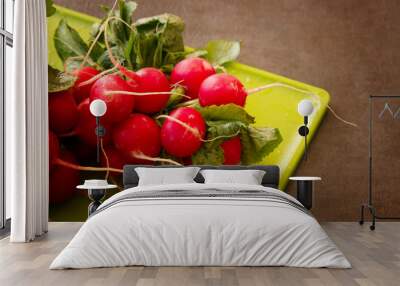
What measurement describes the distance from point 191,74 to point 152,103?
18.7 inches

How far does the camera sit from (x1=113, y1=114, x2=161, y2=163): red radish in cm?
527

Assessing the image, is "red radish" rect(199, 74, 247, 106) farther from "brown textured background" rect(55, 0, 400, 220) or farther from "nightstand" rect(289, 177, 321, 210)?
"nightstand" rect(289, 177, 321, 210)

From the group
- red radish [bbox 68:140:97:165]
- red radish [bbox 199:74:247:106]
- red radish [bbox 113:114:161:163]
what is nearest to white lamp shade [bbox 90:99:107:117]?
red radish [bbox 113:114:161:163]

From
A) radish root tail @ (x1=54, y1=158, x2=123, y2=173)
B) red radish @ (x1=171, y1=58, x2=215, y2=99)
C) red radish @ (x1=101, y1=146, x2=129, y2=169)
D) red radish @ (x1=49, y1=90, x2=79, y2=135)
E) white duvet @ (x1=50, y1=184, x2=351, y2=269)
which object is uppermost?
red radish @ (x1=171, y1=58, x2=215, y2=99)

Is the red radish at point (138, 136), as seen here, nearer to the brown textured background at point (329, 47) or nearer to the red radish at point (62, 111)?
the red radish at point (62, 111)

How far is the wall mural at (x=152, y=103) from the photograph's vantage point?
531cm

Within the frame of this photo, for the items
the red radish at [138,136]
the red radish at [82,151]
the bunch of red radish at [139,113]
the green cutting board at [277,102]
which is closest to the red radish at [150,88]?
the bunch of red radish at [139,113]

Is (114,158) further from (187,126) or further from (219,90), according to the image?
(219,90)

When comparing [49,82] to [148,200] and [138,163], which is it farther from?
[148,200]

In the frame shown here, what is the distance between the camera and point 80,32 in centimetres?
587

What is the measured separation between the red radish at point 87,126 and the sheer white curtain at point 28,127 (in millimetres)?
392

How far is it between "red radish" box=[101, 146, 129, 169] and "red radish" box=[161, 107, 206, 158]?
0.50m

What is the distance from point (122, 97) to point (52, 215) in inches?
58.2

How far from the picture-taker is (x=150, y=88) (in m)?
5.31
